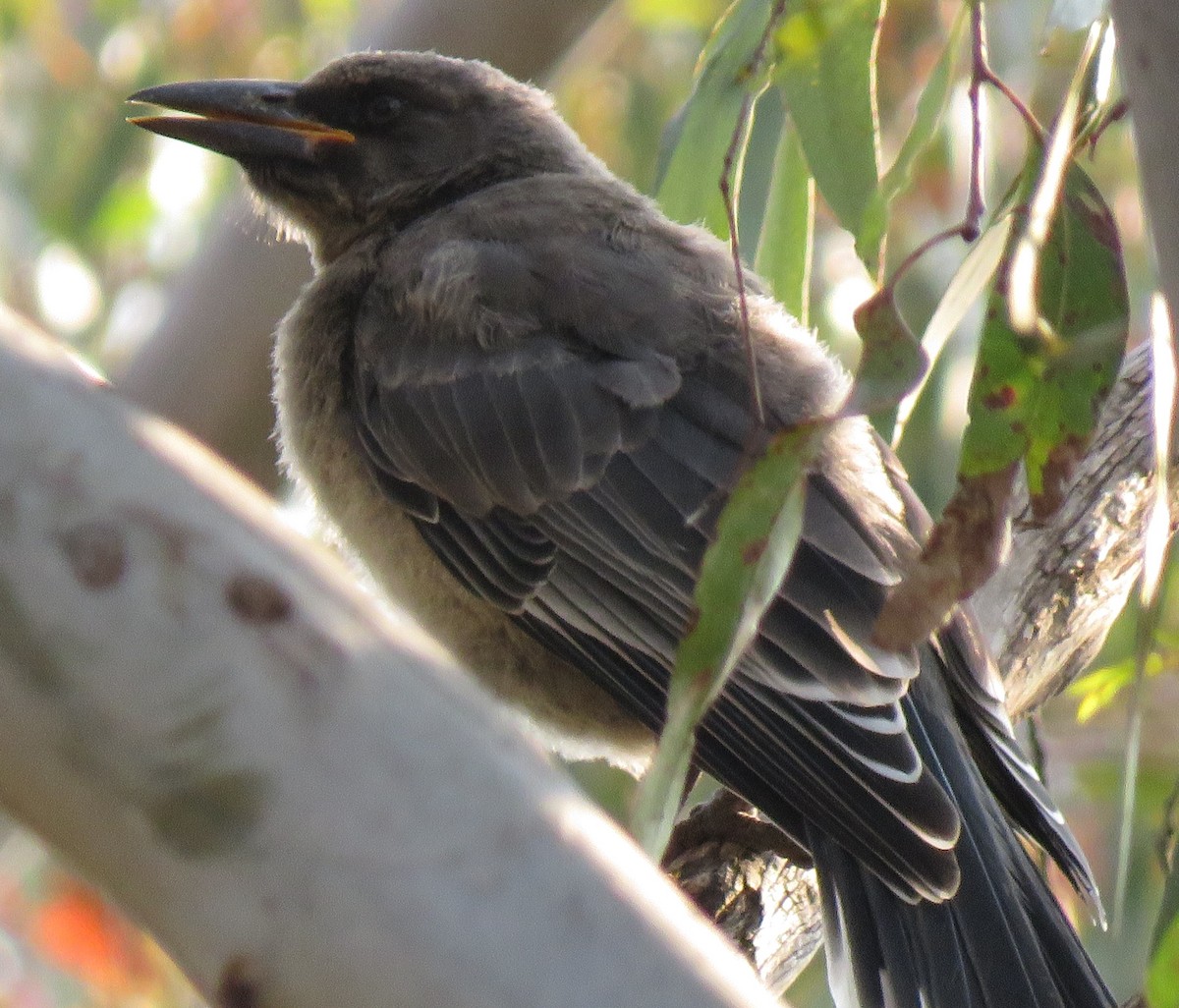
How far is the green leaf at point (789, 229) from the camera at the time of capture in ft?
8.25

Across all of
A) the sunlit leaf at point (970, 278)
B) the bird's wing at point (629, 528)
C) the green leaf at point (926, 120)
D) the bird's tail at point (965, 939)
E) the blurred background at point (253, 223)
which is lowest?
the blurred background at point (253, 223)

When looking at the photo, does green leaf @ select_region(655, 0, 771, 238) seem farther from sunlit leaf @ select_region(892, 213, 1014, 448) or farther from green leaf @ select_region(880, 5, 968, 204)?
sunlit leaf @ select_region(892, 213, 1014, 448)

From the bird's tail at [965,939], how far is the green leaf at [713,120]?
0.84 m

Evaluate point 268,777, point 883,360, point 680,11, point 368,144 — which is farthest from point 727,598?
point 680,11

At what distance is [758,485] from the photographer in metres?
1.41

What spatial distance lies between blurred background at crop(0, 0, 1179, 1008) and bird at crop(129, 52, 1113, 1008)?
1.87ft

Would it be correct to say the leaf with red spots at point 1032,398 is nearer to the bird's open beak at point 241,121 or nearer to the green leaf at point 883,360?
the green leaf at point 883,360

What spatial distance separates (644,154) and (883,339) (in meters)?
3.24

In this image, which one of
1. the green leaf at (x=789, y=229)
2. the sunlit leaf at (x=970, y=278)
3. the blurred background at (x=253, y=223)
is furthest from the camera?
the blurred background at (x=253, y=223)

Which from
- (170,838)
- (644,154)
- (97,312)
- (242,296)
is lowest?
(97,312)

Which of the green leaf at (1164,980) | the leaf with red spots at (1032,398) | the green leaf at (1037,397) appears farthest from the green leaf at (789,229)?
the green leaf at (1164,980)

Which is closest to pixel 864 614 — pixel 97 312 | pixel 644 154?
pixel 644 154

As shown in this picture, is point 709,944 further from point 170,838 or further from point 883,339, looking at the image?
point 883,339

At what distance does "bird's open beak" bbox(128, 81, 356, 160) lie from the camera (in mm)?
2926
